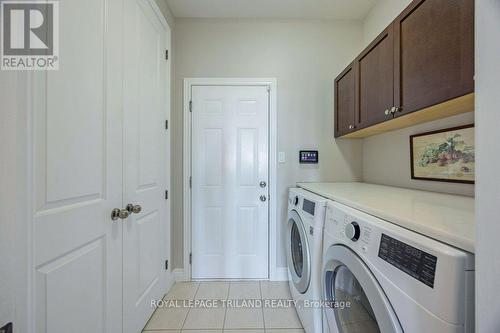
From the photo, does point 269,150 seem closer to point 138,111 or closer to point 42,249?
point 138,111

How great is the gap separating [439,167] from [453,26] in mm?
856

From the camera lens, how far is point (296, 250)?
1731 mm

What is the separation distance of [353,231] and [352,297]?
0.28 m

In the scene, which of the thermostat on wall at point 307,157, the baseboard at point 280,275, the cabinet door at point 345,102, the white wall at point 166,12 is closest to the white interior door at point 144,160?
the white wall at point 166,12

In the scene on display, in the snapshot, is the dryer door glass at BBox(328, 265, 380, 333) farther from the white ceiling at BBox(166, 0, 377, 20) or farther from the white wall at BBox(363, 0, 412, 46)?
Answer: the white ceiling at BBox(166, 0, 377, 20)

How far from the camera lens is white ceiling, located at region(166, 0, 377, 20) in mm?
2047

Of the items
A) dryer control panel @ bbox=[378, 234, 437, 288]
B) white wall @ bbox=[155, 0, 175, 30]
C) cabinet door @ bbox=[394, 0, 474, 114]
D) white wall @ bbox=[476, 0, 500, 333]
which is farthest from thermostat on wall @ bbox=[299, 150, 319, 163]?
white wall @ bbox=[476, 0, 500, 333]

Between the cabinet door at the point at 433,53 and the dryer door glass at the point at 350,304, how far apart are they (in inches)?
34.8

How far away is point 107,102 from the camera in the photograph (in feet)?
3.82

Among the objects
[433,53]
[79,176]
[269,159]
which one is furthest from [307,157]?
[79,176]

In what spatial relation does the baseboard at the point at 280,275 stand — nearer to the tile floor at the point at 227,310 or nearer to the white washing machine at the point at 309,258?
the tile floor at the point at 227,310

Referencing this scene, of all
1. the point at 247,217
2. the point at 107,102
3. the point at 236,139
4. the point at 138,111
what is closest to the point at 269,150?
the point at 236,139

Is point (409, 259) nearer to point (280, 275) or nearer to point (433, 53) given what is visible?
point (433, 53)

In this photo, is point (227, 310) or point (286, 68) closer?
point (227, 310)
